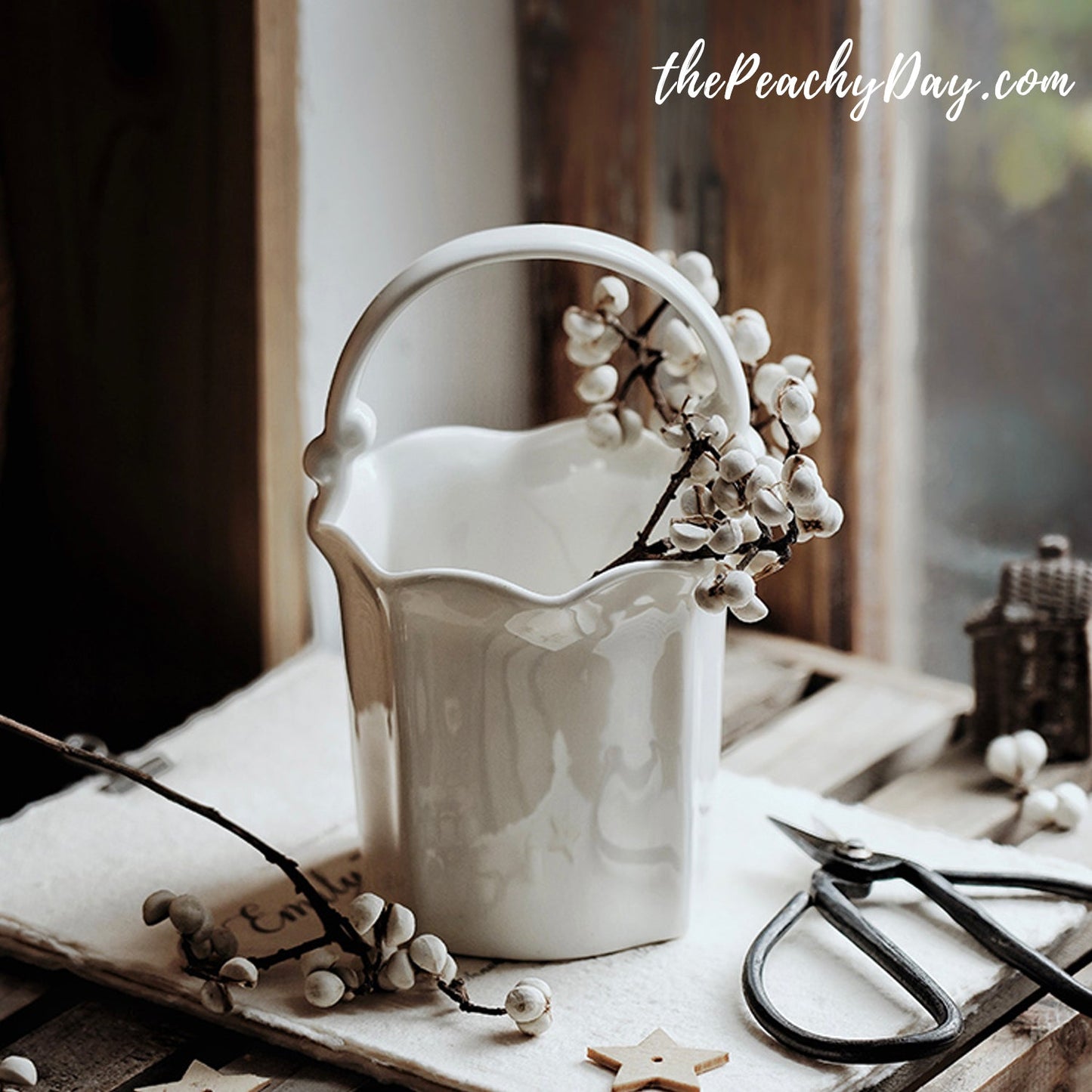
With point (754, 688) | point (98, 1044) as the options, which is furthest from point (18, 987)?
point (754, 688)

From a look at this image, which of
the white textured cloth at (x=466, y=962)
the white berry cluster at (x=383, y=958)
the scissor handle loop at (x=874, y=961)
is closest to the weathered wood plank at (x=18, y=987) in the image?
the white textured cloth at (x=466, y=962)

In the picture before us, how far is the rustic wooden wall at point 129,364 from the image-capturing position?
0.79 metres

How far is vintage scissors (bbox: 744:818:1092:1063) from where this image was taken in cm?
49

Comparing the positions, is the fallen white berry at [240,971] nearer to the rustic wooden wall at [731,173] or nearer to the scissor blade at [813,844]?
the scissor blade at [813,844]

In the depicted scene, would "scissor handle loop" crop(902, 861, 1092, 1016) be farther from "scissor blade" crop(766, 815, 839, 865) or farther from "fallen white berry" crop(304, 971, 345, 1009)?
"fallen white berry" crop(304, 971, 345, 1009)

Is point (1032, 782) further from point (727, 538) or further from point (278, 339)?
point (278, 339)

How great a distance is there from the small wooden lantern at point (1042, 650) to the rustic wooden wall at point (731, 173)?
0.18 metres

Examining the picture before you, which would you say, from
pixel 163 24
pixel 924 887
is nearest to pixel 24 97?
pixel 163 24

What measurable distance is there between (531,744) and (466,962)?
0.09 m

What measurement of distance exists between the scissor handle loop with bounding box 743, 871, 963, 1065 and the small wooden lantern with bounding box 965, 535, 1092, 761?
0.20m

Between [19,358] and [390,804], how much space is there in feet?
1.53

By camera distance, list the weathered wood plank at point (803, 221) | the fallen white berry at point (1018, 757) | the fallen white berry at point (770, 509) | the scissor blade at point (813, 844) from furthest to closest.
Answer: the weathered wood plank at point (803, 221) < the fallen white berry at point (1018, 757) < the scissor blade at point (813, 844) < the fallen white berry at point (770, 509)

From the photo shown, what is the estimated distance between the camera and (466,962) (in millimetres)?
560

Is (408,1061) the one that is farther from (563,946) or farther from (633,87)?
(633,87)
